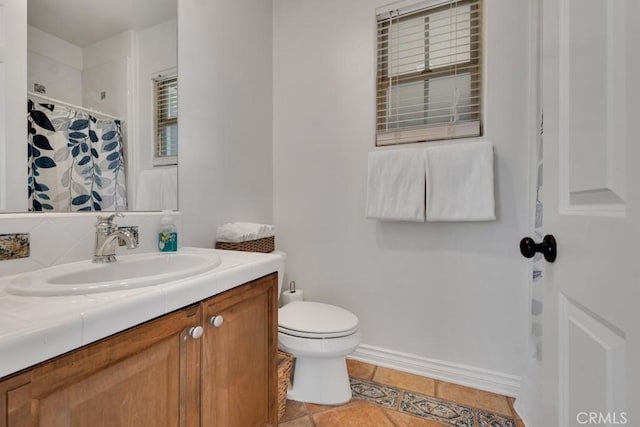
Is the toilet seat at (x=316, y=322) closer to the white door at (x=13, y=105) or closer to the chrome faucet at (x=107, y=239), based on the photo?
the chrome faucet at (x=107, y=239)

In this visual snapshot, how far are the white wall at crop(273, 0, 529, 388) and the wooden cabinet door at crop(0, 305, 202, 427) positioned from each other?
1234 millimetres

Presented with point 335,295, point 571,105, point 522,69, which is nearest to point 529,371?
point 335,295

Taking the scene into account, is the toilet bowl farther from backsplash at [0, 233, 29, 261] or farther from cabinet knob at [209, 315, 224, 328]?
backsplash at [0, 233, 29, 261]

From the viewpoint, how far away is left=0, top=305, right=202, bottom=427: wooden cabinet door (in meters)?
0.47

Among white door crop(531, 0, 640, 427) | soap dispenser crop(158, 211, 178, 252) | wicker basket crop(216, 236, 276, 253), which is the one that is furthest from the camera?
wicker basket crop(216, 236, 276, 253)

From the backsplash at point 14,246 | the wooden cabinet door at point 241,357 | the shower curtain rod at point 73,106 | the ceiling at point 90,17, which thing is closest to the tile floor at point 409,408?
the wooden cabinet door at point 241,357

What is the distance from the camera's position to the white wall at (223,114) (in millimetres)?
1451

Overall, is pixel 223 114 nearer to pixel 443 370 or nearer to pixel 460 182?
pixel 460 182

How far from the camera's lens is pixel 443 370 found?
163 centimetres

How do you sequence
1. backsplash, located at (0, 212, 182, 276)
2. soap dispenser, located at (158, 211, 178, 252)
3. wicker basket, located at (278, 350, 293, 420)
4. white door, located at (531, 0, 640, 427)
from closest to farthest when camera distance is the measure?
white door, located at (531, 0, 640, 427) → backsplash, located at (0, 212, 182, 276) → soap dispenser, located at (158, 211, 178, 252) → wicker basket, located at (278, 350, 293, 420)

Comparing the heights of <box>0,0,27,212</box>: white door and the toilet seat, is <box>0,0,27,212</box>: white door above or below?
above

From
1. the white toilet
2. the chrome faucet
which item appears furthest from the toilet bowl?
the chrome faucet

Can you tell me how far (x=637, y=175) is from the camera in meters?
0.39

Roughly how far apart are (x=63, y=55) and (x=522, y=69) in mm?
1956
